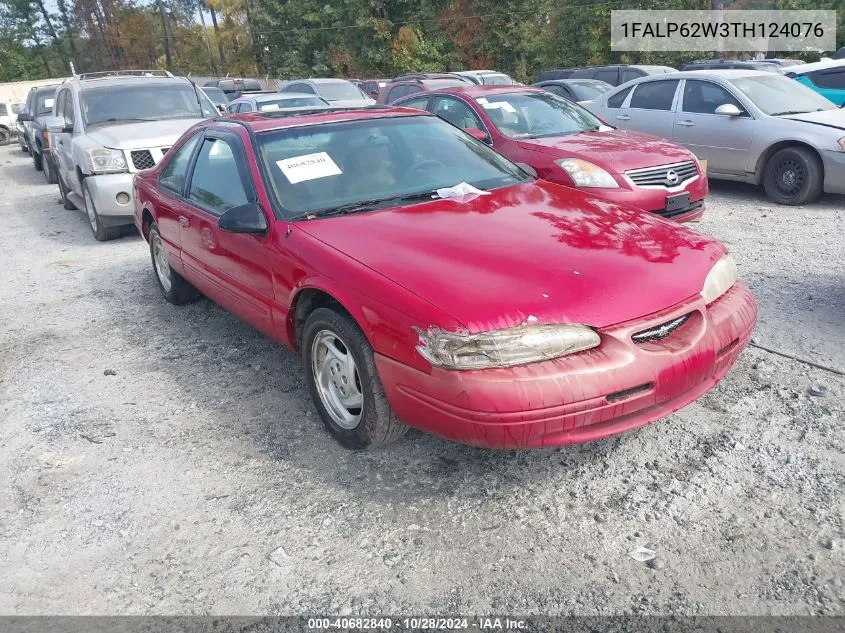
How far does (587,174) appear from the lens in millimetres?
6488

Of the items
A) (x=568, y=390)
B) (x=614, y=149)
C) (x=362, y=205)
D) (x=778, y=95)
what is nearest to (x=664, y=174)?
(x=614, y=149)

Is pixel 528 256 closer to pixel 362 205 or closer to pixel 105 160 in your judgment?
pixel 362 205

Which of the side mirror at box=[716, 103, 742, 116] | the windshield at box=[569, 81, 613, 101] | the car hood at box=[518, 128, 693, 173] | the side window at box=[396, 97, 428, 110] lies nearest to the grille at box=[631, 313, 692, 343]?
the car hood at box=[518, 128, 693, 173]

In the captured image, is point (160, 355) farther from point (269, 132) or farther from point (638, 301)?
point (638, 301)

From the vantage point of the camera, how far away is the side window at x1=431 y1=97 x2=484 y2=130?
7.72 meters

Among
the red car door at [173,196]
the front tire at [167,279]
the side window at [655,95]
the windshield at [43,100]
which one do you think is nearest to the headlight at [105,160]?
the front tire at [167,279]

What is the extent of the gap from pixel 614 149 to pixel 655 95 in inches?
133

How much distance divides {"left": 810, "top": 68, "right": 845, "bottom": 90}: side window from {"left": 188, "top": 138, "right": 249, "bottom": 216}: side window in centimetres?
1059

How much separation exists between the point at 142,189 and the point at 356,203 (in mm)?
2901

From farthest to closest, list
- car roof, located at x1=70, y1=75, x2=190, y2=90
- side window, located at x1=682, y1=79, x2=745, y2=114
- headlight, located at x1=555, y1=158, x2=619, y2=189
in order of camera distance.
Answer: car roof, located at x1=70, y1=75, x2=190, y2=90 → side window, located at x1=682, y1=79, x2=745, y2=114 → headlight, located at x1=555, y1=158, x2=619, y2=189

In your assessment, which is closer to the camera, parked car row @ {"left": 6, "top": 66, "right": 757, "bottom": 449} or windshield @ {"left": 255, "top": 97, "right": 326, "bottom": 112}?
parked car row @ {"left": 6, "top": 66, "right": 757, "bottom": 449}

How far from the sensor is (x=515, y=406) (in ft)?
8.36

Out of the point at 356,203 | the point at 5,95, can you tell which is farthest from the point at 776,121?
the point at 5,95

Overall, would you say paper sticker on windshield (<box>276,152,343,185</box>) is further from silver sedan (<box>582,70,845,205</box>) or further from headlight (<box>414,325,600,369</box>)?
silver sedan (<box>582,70,845,205</box>)
